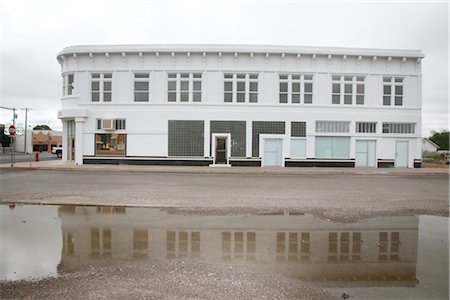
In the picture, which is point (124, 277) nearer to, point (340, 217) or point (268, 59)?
point (340, 217)

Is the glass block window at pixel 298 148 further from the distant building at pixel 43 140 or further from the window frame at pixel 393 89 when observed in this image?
the distant building at pixel 43 140

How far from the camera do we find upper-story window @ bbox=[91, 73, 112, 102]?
26734 mm

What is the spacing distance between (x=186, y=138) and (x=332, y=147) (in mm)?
12231


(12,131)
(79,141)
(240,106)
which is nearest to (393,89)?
(240,106)

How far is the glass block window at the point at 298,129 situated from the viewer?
85.9ft

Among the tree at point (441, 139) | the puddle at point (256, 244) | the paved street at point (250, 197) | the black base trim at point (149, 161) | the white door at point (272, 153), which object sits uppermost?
the tree at point (441, 139)

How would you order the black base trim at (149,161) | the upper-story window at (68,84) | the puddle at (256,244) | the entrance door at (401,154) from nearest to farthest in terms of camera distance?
the puddle at (256,244) → the black base trim at (149,161) → the entrance door at (401,154) → the upper-story window at (68,84)

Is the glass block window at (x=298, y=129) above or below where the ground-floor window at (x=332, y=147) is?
above

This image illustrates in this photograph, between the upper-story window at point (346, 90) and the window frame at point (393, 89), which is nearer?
the upper-story window at point (346, 90)

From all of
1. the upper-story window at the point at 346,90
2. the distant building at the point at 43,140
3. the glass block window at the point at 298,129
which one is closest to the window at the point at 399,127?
the upper-story window at the point at 346,90

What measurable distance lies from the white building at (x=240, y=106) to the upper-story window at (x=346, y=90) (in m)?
0.08

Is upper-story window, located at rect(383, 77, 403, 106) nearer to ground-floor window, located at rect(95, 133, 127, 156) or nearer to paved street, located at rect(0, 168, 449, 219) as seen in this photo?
paved street, located at rect(0, 168, 449, 219)

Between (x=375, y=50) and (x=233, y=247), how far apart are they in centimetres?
2615

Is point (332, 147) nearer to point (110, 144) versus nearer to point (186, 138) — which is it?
point (186, 138)
